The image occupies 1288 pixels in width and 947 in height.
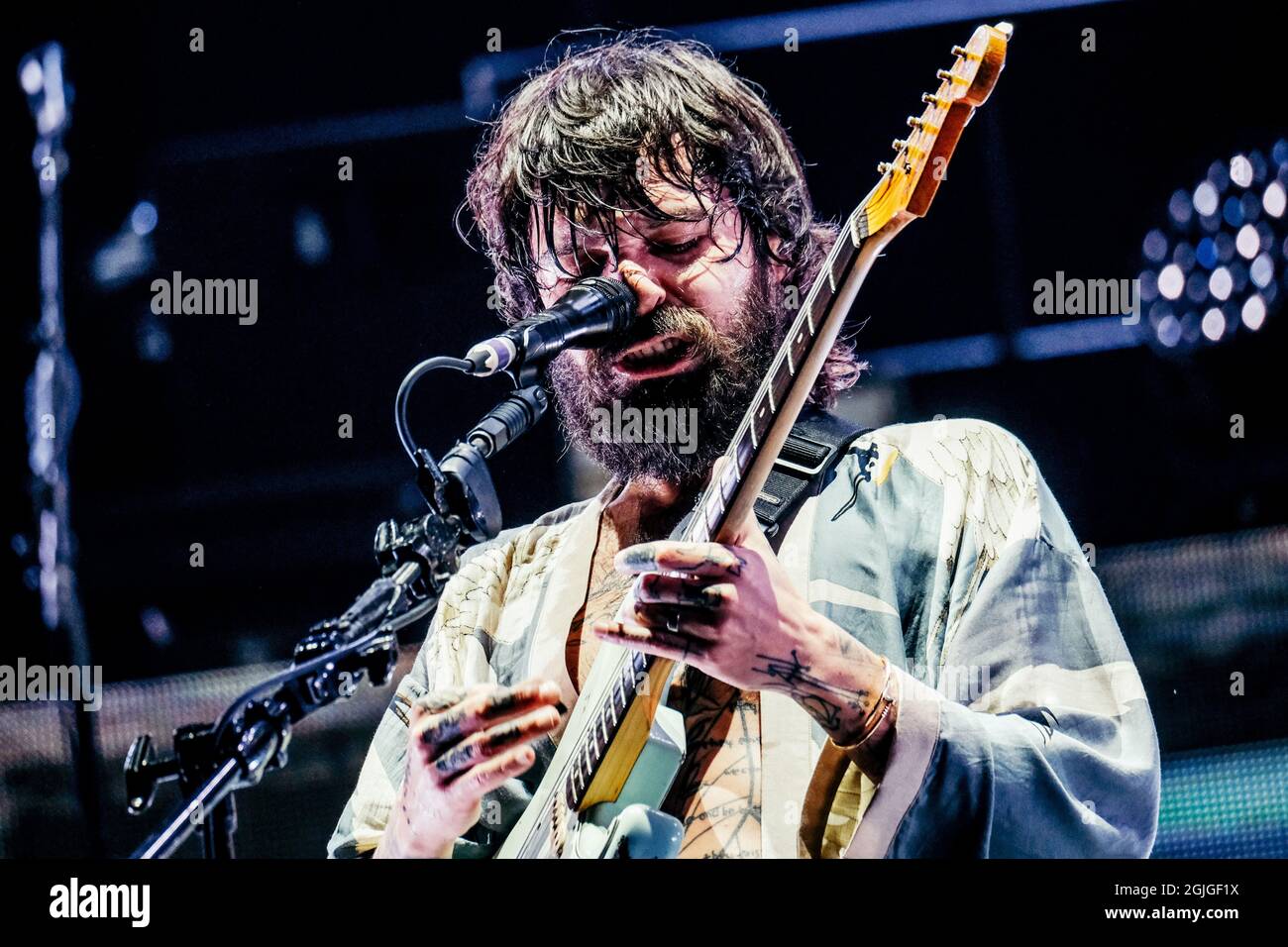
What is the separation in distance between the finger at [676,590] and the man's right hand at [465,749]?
0.20m

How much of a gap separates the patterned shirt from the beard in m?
0.22

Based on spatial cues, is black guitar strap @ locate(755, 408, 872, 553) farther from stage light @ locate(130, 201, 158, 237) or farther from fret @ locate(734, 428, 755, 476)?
stage light @ locate(130, 201, 158, 237)

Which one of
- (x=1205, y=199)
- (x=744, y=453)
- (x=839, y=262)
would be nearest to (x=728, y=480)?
(x=744, y=453)

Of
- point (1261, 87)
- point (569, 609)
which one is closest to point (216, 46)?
point (569, 609)

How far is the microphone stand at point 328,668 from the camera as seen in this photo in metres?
1.63

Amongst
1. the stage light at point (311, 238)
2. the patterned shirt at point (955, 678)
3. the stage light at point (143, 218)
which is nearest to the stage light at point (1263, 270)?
the patterned shirt at point (955, 678)

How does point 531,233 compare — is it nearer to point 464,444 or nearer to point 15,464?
point 464,444

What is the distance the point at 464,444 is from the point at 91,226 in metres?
1.20

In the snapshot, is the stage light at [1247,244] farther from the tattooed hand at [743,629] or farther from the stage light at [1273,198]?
the tattooed hand at [743,629]

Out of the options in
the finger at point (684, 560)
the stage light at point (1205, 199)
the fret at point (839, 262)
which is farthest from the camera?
the stage light at point (1205, 199)

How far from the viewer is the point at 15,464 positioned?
2.55m

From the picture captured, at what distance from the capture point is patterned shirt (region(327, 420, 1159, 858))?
1.81m

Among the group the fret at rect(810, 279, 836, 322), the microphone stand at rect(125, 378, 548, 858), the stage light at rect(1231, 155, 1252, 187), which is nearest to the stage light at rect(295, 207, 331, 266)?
the microphone stand at rect(125, 378, 548, 858)

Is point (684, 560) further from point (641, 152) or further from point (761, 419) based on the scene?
point (641, 152)
